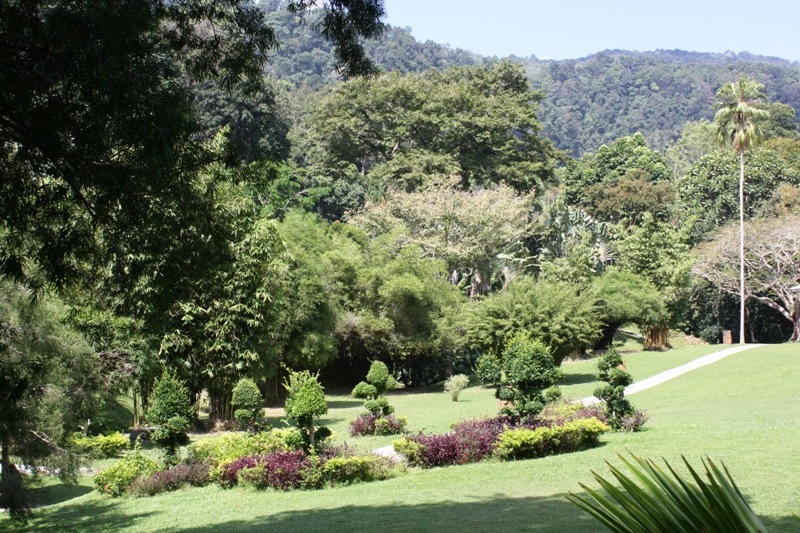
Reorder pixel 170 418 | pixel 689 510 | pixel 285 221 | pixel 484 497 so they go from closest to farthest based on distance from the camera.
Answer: pixel 689 510 < pixel 484 497 < pixel 170 418 < pixel 285 221

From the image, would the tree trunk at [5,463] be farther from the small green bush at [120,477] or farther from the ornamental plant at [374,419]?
the ornamental plant at [374,419]

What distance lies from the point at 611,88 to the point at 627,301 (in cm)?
11727

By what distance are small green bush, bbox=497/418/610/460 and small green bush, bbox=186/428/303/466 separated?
11.6ft

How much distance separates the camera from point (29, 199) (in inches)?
243

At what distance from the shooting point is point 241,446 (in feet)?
42.1

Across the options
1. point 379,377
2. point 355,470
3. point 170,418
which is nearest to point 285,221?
point 379,377

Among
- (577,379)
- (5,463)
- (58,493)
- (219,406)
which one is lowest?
(577,379)

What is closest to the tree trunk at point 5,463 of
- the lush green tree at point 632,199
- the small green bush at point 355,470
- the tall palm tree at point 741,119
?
the small green bush at point 355,470

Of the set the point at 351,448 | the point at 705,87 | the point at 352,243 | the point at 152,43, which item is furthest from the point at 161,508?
the point at 705,87

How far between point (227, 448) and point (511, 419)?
531cm

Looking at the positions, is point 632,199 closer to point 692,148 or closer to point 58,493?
point 692,148

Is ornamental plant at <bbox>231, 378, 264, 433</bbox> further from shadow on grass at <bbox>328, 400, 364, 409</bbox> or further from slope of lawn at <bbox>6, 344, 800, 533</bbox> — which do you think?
shadow on grass at <bbox>328, 400, 364, 409</bbox>

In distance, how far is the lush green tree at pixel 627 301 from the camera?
3347 centimetres

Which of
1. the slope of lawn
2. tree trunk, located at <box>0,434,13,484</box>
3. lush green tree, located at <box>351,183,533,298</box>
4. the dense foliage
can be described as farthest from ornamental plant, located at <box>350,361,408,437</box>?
lush green tree, located at <box>351,183,533,298</box>
